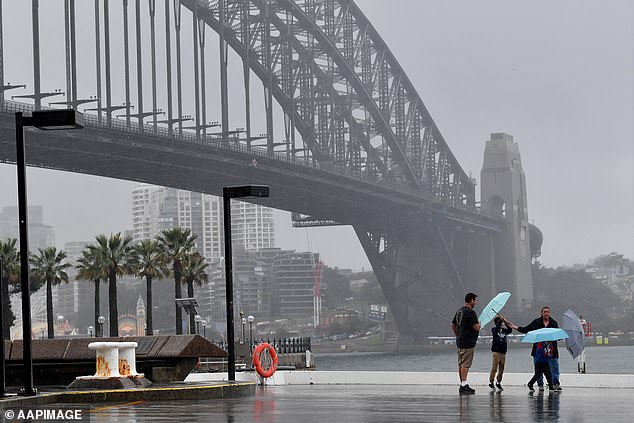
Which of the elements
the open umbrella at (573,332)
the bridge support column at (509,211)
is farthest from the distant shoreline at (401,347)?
the open umbrella at (573,332)

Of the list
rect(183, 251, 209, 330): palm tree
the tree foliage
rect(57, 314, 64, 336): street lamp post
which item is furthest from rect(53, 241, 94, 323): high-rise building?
rect(183, 251, 209, 330): palm tree

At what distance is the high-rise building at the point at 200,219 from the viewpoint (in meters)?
114

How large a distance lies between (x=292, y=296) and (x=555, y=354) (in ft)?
298

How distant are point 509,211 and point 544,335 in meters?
79.8

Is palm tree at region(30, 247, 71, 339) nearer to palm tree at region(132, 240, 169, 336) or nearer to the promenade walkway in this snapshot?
palm tree at region(132, 240, 169, 336)

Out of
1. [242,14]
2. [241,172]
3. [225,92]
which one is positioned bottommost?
[241,172]

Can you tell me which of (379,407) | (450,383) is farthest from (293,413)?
(450,383)

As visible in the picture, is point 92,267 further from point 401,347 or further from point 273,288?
point 273,288

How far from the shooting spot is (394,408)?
496 inches

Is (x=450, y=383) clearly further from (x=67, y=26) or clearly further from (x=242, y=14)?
(x=242, y=14)

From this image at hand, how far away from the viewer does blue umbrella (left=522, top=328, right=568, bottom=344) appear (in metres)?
15.7

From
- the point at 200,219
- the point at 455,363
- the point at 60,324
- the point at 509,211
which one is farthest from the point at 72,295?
the point at 455,363

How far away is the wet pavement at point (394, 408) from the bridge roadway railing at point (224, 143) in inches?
1064

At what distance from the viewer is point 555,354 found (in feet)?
52.9
